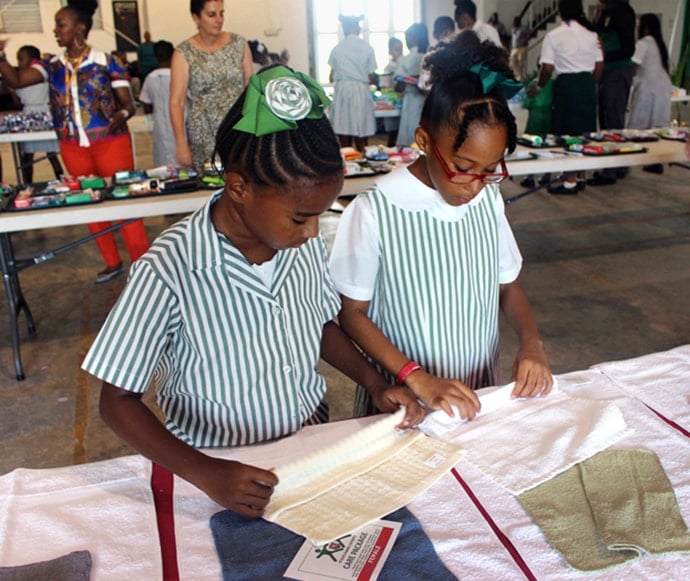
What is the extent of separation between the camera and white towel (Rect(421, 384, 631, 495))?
1.05 meters

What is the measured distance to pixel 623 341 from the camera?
131 inches

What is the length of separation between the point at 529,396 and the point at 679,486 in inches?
11.9

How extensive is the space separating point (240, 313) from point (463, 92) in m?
0.59

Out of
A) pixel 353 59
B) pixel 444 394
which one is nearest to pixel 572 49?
pixel 353 59

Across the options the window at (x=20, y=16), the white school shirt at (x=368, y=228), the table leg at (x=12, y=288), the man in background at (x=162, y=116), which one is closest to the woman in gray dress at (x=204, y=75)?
the table leg at (x=12, y=288)

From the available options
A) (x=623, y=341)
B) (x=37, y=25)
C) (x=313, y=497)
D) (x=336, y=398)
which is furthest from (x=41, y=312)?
(x=37, y=25)

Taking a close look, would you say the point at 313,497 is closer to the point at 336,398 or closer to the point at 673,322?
the point at 336,398

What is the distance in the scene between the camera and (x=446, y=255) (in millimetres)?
1455

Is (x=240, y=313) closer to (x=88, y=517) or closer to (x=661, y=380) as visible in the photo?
(x=88, y=517)

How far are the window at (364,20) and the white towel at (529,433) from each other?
12.8 meters

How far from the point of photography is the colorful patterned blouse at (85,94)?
11.7ft

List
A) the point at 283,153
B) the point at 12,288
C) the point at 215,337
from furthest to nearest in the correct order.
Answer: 1. the point at 12,288
2. the point at 215,337
3. the point at 283,153

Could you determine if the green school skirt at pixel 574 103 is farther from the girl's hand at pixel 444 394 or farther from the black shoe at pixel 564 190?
the girl's hand at pixel 444 394

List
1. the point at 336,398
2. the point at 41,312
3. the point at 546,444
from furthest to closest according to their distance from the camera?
the point at 41,312 → the point at 336,398 → the point at 546,444
